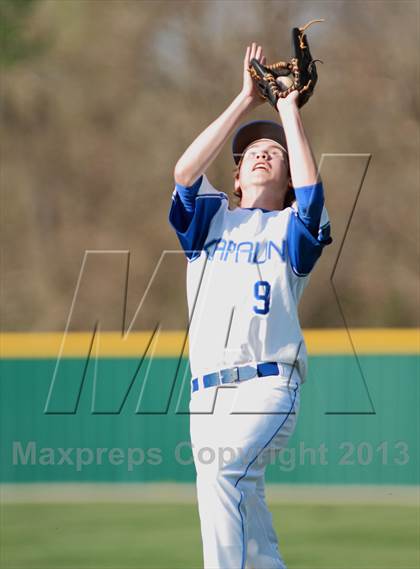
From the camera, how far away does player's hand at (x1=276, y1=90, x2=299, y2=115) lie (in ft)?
10.4

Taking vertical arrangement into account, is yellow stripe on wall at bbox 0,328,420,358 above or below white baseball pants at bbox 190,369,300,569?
above

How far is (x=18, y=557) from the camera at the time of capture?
14.6 feet

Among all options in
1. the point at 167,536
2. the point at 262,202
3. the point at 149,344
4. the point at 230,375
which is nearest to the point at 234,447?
the point at 230,375

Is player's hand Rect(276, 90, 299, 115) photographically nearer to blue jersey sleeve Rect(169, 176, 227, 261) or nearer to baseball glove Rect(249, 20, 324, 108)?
baseball glove Rect(249, 20, 324, 108)

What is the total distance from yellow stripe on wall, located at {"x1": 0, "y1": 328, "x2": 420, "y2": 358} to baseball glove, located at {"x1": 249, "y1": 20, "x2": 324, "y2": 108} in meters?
3.57

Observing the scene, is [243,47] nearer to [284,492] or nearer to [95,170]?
[95,170]

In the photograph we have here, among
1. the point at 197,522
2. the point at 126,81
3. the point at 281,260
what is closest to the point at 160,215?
the point at 126,81

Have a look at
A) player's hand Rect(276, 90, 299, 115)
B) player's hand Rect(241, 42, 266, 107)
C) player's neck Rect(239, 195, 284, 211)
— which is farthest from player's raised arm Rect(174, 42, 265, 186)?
player's neck Rect(239, 195, 284, 211)

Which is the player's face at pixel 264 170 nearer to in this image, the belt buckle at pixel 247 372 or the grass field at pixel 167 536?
the belt buckle at pixel 247 372

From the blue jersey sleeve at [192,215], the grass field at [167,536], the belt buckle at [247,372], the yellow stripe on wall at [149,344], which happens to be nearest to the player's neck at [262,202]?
the blue jersey sleeve at [192,215]

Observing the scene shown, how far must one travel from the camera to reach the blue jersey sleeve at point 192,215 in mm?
3322

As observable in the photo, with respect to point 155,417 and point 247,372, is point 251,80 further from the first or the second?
point 155,417

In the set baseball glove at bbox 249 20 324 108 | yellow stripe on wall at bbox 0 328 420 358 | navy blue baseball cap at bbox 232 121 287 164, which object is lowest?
baseball glove at bbox 249 20 324 108

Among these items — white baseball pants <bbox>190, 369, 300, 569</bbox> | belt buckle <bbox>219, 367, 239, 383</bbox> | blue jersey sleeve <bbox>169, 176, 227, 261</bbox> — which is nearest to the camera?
white baseball pants <bbox>190, 369, 300, 569</bbox>
